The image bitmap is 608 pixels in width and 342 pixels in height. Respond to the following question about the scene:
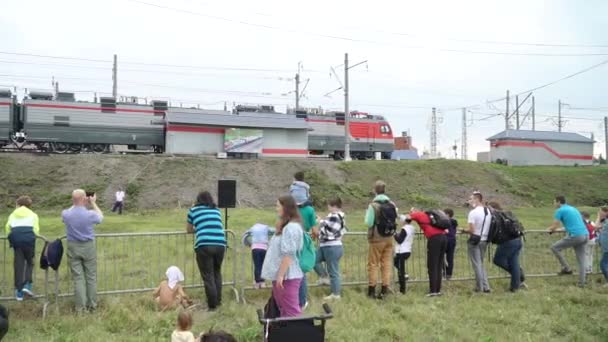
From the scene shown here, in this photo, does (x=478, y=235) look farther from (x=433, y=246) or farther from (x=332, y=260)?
(x=332, y=260)

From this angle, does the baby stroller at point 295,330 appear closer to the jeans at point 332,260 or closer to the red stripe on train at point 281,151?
the jeans at point 332,260

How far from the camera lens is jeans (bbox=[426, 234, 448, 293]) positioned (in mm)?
8945

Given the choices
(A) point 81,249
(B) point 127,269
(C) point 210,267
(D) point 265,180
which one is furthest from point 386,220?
(D) point 265,180

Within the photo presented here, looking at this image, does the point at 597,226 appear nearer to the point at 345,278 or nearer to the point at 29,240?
the point at 345,278

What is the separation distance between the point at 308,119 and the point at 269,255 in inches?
1271

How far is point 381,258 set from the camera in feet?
28.5

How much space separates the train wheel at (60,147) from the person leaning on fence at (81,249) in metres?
25.1

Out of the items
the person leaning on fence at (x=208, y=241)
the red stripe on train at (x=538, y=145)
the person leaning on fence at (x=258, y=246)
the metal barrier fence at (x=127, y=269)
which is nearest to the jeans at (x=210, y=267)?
the person leaning on fence at (x=208, y=241)

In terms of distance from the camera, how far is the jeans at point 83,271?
297 inches

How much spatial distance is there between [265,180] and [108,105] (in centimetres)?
1022

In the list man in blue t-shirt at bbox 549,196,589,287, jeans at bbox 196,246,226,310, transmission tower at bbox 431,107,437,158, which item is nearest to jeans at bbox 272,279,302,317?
jeans at bbox 196,246,226,310

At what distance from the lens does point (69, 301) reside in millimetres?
8109

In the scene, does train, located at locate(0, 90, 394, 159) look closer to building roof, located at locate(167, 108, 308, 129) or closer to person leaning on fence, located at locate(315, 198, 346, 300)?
building roof, located at locate(167, 108, 308, 129)

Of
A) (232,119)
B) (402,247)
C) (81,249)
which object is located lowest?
(402,247)
